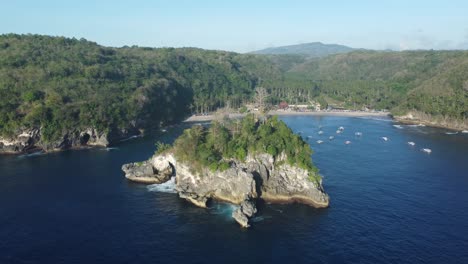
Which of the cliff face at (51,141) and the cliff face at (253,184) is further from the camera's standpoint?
the cliff face at (51,141)

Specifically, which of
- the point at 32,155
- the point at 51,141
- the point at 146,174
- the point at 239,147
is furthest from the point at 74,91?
the point at 239,147

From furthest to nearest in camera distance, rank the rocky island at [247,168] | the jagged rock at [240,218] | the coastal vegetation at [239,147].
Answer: the coastal vegetation at [239,147], the rocky island at [247,168], the jagged rock at [240,218]

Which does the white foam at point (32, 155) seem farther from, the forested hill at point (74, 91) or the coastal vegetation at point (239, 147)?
the coastal vegetation at point (239, 147)

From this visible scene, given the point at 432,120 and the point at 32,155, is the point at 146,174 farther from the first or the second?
the point at 432,120

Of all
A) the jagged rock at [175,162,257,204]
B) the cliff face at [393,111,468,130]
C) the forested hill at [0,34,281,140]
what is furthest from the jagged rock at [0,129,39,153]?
the cliff face at [393,111,468,130]

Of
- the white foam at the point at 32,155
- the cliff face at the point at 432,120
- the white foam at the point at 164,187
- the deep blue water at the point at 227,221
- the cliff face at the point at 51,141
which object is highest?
the cliff face at the point at 432,120

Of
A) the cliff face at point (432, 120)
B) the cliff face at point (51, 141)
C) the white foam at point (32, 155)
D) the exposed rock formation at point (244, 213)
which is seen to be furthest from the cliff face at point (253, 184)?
the cliff face at point (432, 120)

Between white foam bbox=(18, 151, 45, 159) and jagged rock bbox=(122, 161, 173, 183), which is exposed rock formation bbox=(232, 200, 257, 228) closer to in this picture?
jagged rock bbox=(122, 161, 173, 183)

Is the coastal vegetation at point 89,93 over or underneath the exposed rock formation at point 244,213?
over
